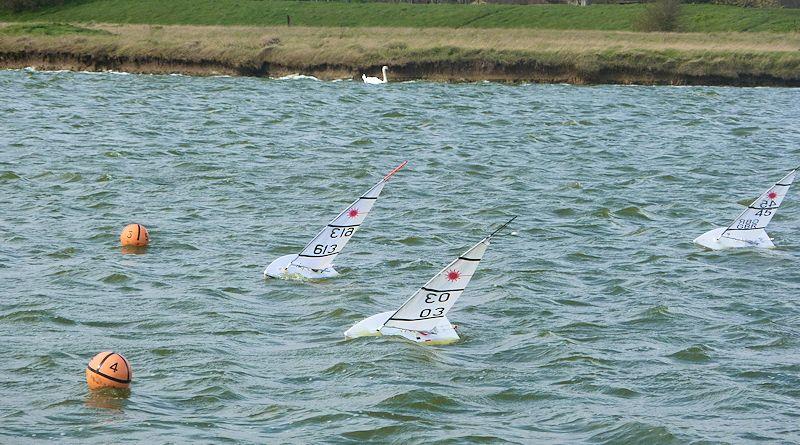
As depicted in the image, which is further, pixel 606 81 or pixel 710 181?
pixel 606 81

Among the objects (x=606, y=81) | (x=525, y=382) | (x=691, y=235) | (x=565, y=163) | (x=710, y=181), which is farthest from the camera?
(x=606, y=81)

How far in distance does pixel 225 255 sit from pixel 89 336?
6059mm

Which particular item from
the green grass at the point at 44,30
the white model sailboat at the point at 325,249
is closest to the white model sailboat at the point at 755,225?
Result: the white model sailboat at the point at 325,249

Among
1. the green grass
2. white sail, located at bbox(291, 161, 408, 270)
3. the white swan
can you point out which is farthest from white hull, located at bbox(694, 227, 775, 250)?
the green grass

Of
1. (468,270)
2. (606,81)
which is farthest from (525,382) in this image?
(606,81)

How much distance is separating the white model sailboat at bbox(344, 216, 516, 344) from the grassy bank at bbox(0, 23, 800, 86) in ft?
153

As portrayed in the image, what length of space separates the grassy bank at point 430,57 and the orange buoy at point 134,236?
40658 mm

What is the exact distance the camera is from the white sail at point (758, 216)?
24562 mm

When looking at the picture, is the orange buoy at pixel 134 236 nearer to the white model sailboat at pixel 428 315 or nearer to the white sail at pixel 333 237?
the white sail at pixel 333 237

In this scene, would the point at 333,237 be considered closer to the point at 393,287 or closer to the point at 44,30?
the point at 393,287

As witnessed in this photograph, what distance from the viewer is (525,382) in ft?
54.3

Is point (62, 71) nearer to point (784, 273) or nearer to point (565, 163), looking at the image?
point (565, 163)

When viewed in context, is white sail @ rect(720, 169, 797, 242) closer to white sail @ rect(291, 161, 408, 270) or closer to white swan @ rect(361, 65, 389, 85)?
white sail @ rect(291, 161, 408, 270)

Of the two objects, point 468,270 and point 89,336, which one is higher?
point 468,270
